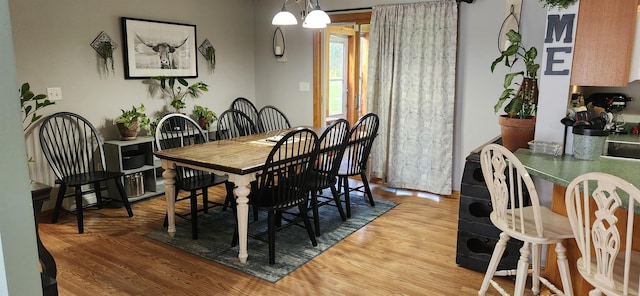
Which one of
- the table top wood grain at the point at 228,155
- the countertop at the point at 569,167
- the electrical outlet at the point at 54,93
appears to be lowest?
the table top wood grain at the point at 228,155

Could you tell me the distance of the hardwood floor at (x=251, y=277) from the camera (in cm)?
265

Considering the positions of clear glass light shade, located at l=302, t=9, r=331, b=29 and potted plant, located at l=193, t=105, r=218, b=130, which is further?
potted plant, located at l=193, t=105, r=218, b=130

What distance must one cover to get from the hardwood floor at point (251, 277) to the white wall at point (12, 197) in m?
1.68

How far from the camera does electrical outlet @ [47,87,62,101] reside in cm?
388

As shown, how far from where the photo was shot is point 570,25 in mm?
2361

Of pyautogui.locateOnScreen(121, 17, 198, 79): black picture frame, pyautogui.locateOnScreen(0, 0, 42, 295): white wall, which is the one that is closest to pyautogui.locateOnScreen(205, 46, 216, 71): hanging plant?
pyautogui.locateOnScreen(121, 17, 198, 79): black picture frame

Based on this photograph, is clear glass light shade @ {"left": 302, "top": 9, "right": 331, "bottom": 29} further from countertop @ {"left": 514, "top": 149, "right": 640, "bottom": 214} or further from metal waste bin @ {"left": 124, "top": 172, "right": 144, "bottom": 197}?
metal waste bin @ {"left": 124, "top": 172, "right": 144, "bottom": 197}

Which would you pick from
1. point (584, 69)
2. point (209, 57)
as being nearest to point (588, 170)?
point (584, 69)

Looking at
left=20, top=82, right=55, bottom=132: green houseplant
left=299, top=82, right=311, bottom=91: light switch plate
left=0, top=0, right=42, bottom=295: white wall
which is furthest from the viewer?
left=299, top=82, right=311, bottom=91: light switch plate

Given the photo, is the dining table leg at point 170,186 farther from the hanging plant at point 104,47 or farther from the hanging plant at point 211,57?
the hanging plant at point 211,57

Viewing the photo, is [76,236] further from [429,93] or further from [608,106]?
[608,106]

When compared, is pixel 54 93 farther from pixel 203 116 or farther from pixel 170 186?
pixel 170 186

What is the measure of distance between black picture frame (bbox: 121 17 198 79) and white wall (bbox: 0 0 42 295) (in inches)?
149

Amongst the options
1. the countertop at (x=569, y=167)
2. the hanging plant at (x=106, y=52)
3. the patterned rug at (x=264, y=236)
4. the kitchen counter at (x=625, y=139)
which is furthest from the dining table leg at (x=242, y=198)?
the kitchen counter at (x=625, y=139)
